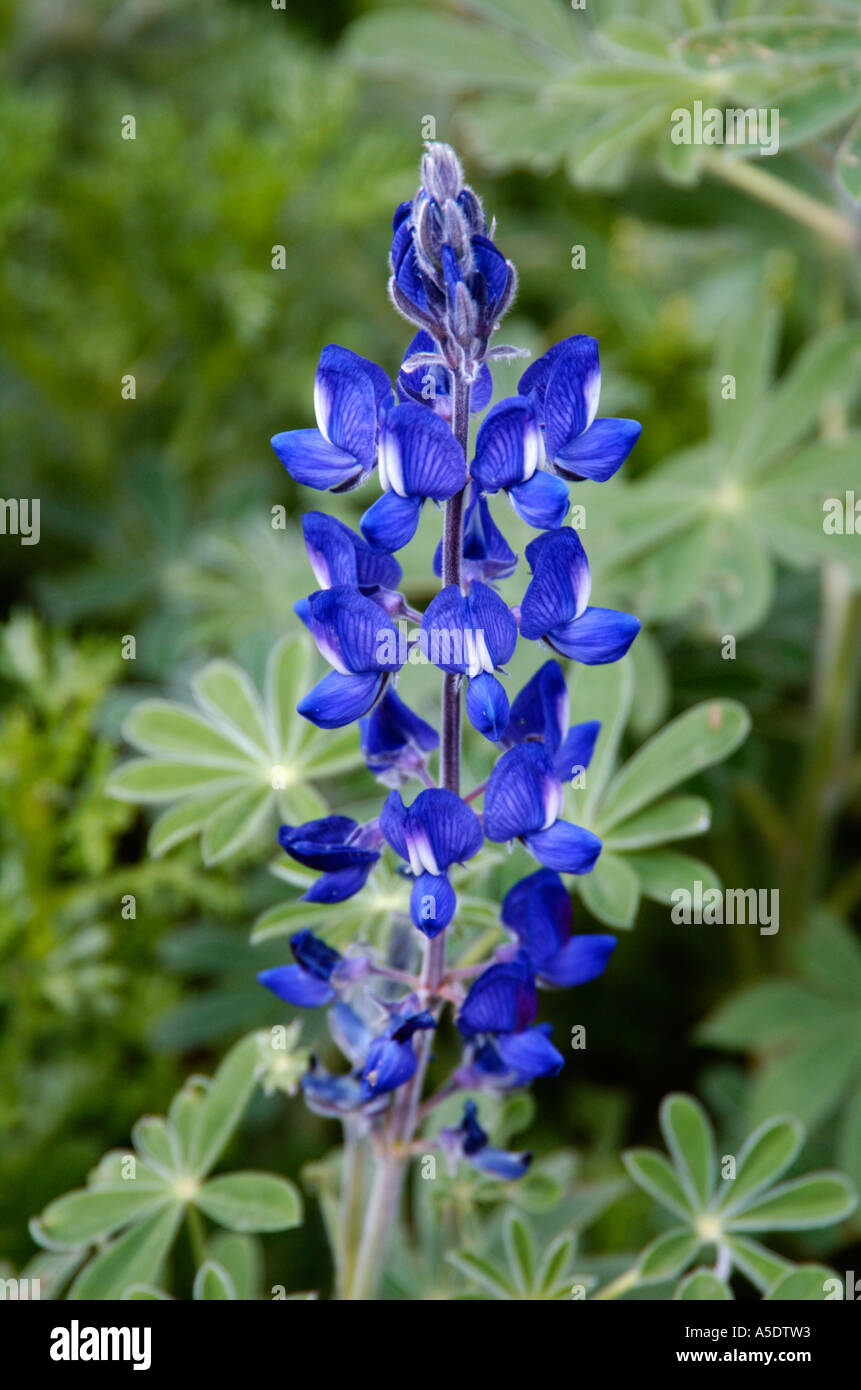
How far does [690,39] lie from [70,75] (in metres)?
1.74

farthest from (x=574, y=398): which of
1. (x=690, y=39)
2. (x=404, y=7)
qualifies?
(x=404, y=7)

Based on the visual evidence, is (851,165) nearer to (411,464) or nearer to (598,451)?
(598,451)

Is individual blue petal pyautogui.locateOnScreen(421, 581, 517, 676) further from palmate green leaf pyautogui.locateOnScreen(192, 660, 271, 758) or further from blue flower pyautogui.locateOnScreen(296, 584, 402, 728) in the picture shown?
palmate green leaf pyautogui.locateOnScreen(192, 660, 271, 758)

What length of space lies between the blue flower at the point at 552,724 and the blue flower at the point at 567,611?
6 cm

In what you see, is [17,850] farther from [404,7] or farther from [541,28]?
[404,7]

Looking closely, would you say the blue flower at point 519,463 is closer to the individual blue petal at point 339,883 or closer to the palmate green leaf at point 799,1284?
the individual blue petal at point 339,883

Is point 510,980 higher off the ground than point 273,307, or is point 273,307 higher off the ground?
point 273,307

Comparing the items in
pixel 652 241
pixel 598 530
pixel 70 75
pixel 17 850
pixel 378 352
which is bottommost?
pixel 17 850

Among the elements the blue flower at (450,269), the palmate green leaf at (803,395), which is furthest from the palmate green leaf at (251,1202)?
the palmate green leaf at (803,395)

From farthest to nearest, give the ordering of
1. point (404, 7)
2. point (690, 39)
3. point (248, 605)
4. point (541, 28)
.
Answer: point (404, 7) < point (248, 605) < point (541, 28) < point (690, 39)

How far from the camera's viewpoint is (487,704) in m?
Answer: 0.89

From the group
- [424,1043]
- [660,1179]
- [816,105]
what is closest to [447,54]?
[816,105]

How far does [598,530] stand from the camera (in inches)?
71.3

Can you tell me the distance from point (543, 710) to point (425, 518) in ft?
2.74
